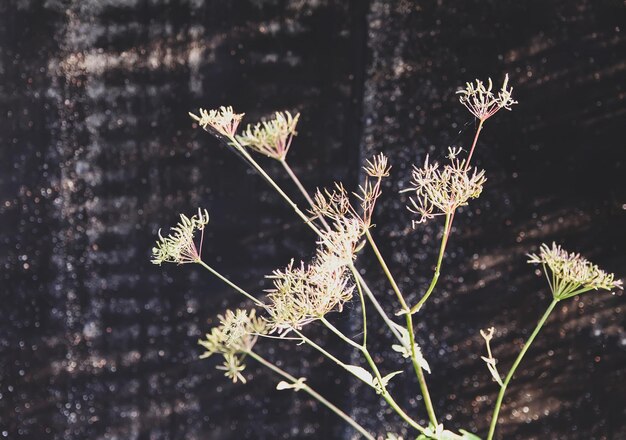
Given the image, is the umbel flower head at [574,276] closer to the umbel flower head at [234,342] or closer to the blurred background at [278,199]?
the umbel flower head at [234,342]

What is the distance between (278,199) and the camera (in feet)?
4.72

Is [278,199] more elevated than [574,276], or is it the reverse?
[278,199]

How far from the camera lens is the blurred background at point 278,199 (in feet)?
4.30

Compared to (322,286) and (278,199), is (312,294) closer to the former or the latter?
(322,286)

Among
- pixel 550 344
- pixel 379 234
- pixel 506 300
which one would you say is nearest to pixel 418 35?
pixel 379 234

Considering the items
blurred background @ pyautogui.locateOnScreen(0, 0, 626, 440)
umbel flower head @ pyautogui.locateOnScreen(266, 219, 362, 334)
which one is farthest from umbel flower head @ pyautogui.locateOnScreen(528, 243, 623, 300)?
blurred background @ pyautogui.locateOnScreen(0, 0, 626, 440)

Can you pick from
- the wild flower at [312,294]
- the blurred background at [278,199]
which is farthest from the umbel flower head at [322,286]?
the blurred background at [278,199]

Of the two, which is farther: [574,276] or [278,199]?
[278,199]

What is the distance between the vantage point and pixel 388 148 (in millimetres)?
1378

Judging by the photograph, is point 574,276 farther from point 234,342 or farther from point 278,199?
point 278,199

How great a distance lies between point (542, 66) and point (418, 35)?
0.26 metres

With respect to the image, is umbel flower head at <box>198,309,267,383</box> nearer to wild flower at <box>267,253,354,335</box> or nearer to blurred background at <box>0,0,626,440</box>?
wild flower at <box>267,253,354,335</box>

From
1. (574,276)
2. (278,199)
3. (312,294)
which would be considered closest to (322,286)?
(312,294)

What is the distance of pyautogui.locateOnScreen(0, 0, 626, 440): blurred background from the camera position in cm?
131
